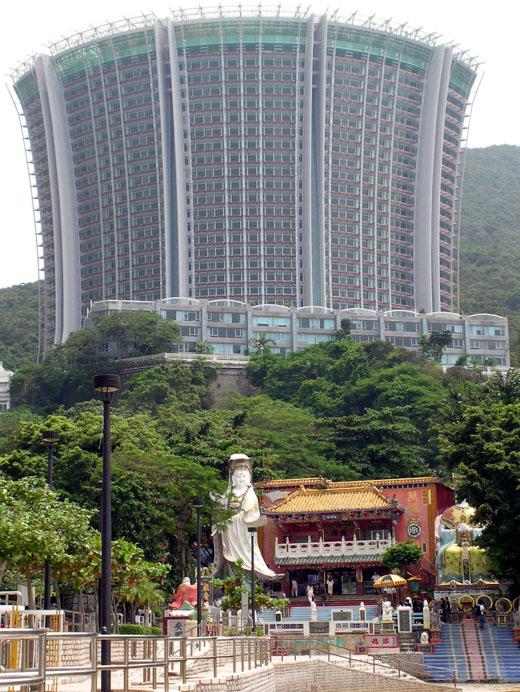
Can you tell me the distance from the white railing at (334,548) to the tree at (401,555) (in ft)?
5.42

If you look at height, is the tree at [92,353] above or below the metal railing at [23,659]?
above

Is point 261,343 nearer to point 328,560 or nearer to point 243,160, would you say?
point 243,160

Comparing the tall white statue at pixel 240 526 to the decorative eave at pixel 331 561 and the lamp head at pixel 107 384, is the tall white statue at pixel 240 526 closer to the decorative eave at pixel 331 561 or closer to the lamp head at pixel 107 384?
the decorative eave at pixel 331 561

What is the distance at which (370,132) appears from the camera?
161125 millimetres

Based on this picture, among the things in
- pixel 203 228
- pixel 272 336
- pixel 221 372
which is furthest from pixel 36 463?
pixel 203 228

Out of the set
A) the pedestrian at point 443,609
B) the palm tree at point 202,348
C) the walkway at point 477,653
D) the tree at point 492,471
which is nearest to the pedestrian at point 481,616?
the walkway at point 477,653

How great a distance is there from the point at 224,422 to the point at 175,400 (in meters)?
14.9

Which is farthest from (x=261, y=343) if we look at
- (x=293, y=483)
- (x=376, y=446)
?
(x=293, y=483)

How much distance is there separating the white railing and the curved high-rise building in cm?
9010

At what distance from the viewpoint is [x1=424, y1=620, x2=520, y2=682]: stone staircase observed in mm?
52438

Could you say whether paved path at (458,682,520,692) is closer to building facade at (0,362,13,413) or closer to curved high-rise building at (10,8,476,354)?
building facade at (0,362,13,413)

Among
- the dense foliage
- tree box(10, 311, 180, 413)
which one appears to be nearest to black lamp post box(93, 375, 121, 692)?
the dense foliage

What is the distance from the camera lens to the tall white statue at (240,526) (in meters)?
64.6

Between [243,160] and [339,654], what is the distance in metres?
116
